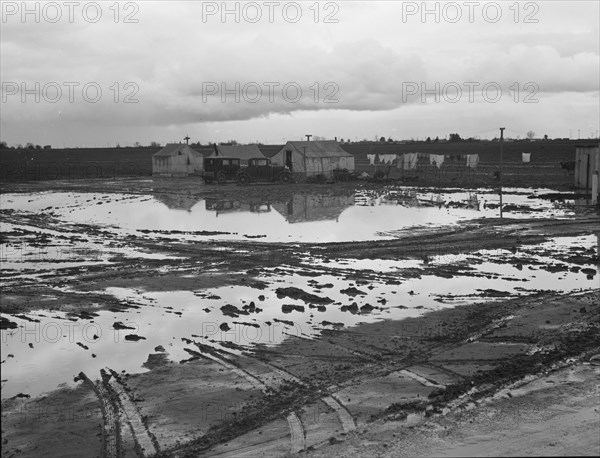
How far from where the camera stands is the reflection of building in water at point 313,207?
28344 mm

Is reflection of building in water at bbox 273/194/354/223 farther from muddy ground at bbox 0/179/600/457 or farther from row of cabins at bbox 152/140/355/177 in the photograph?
row of cabins at bbox 152/140/355/177

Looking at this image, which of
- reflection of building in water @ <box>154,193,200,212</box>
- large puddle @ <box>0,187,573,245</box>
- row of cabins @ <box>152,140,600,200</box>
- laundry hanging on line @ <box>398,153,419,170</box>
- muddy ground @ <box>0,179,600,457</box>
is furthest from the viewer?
laundry hanging on line @ <box>398,153,419,170</box>

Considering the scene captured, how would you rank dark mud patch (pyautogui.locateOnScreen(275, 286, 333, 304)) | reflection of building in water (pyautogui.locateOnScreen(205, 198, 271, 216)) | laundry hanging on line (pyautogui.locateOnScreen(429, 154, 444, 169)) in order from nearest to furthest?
dark mud patch (pyautogui.locateOnScreen(275, 286, 333, 304)) → reflection of building in water (pyautogui.locateOnScreen(205, 198, 271, 216)) → laundry hanging on line (pyautogui.locateOnScreen(429, 154, 444, 169))

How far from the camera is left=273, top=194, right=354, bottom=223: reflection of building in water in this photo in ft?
93.0

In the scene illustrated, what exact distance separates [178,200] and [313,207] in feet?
28.1

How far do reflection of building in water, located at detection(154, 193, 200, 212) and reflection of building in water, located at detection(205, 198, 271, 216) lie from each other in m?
0.85

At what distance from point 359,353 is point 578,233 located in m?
14.8

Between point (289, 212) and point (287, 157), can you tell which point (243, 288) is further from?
point (287, 157)

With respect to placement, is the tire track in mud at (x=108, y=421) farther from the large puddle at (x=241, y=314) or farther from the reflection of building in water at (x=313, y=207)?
the reflection of building in water at (x=313, y=207)

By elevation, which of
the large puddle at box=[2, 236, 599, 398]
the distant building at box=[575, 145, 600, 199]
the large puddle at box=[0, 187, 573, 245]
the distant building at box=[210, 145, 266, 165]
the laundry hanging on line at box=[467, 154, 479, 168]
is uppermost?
the distant building at box=[210, 145, 266, 165]

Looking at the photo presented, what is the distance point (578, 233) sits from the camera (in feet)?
73.8

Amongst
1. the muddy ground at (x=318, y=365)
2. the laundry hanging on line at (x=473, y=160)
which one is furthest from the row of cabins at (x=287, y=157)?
the muddy ground at (x=318, y=365)

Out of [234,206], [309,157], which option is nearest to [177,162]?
[309,157]

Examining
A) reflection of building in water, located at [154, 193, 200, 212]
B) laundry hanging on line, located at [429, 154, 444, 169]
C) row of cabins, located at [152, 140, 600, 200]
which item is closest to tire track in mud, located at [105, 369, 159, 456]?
reflection of building in water, located at [154, 193, 200, 212]
